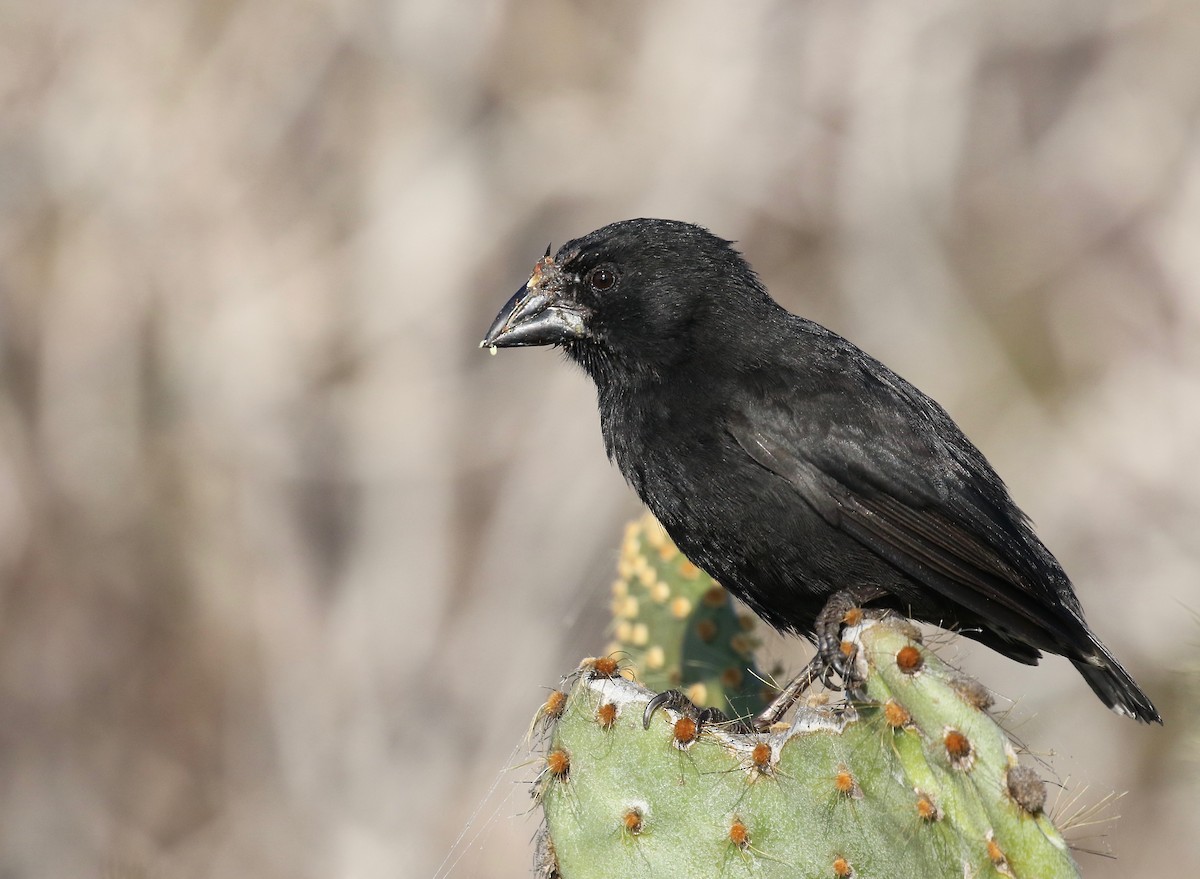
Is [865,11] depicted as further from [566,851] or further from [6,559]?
[566,851]

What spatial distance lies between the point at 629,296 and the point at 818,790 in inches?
82.9

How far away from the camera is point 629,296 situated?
4.16 meters

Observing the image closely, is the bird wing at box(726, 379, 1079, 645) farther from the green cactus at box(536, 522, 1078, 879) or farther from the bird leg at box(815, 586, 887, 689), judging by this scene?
the green cactus at box(536, 522, 1078, 879)

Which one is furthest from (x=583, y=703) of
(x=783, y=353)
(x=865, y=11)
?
(x=865, y=11)

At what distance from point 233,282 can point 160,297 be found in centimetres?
47

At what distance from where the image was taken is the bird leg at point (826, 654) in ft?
10.0

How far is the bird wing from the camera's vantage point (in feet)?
11.2

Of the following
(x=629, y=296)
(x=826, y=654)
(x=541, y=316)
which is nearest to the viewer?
(x=826, y=654)

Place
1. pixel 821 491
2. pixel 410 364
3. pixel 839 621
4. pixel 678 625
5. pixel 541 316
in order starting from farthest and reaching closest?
pixel 410 364 < pixel 541 316 < pixel 678 625 < pixel 821 491 < pixel 839 621

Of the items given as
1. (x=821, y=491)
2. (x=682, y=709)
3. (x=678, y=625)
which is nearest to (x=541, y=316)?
(x=678, y=625)

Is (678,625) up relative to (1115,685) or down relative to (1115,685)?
up

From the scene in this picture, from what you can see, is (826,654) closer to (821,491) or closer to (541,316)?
(821,491)

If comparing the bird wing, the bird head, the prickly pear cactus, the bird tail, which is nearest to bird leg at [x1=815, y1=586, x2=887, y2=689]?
the bird wing

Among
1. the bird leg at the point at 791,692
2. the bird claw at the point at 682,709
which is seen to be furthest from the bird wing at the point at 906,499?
the bird claw at the point at 682,709
